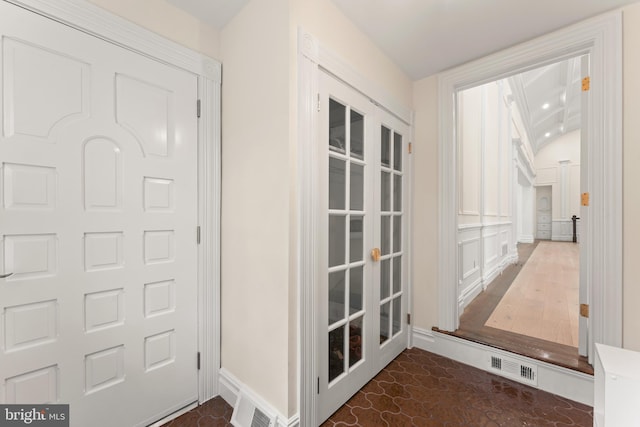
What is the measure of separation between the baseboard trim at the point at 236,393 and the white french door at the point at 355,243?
0.24 meters

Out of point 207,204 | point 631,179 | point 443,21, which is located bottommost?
point 207,204

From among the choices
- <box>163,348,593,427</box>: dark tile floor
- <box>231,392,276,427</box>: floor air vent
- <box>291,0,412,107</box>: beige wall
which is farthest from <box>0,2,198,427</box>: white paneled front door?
<box>291,0,412,107</box>: beige wall

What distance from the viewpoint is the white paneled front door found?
3.92 ft

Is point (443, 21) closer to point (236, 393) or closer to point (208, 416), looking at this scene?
point (236, 393)

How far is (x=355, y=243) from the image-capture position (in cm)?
187

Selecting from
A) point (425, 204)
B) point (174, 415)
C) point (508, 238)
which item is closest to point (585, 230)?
point (425, 204)

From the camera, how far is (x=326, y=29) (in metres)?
1.61

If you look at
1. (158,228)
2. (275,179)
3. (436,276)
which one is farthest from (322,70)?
(436,276)

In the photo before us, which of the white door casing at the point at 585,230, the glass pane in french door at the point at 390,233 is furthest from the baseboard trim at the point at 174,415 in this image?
the white door casing at the point at 585,230

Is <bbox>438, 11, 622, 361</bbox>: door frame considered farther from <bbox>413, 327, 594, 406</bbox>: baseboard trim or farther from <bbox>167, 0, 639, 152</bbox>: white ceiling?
<bbox>413, 327, 594, 406</bbox>: baseboard trim

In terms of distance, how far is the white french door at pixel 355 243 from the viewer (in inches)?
63.2

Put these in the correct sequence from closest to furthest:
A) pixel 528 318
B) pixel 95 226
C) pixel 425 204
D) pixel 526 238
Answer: pixel 95 226 → pixel 425 204 → pixel 528 318 → pixel 526 238

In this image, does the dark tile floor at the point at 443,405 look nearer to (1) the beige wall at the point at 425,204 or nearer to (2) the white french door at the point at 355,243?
(2) the white french door at the point at 355,243

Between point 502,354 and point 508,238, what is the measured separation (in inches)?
174
